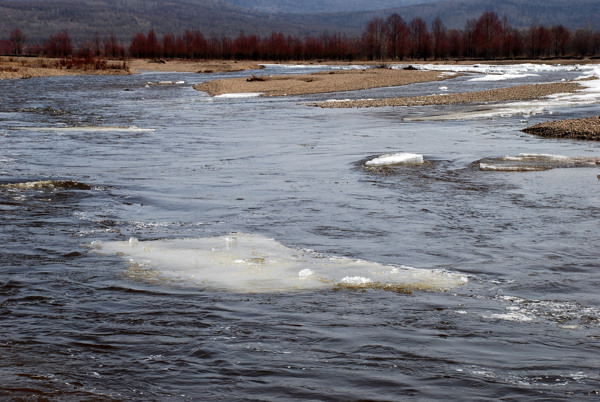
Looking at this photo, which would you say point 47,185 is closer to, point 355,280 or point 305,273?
point 305,273

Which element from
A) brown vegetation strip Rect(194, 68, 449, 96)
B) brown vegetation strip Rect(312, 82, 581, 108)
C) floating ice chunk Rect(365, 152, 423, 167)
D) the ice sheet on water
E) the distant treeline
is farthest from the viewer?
the distant treeline

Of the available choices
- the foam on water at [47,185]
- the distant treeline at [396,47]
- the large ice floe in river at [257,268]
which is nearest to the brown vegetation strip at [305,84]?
the foam on water at [47,185]

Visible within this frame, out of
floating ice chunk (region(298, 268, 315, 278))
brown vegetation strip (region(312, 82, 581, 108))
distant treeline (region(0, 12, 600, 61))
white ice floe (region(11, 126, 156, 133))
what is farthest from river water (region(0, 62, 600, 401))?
distant treeline (region(0, 12, 600, 61))

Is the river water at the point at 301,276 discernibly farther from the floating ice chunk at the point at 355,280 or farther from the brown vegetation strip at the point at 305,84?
the brown vegetation strip at the point at 305,84

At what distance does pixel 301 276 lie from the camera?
7.90 meters

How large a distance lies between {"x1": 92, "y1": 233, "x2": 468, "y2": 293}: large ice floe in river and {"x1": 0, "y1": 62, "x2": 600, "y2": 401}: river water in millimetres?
35

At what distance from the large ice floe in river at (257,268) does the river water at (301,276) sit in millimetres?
35

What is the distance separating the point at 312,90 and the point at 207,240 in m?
37.0

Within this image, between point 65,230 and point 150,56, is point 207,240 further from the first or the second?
point 150,56

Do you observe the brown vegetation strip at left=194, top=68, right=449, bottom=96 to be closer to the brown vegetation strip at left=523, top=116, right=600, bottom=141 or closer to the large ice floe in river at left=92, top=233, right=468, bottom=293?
the brown vegetation strip at left=523, top=116, right=600, bottom=141

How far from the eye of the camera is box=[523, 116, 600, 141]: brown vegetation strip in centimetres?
2017

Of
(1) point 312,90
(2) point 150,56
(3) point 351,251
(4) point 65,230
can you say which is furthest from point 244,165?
(2) point 150,56

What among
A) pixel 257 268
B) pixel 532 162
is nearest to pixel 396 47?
pixel 532 162

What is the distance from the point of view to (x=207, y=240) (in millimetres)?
9648
